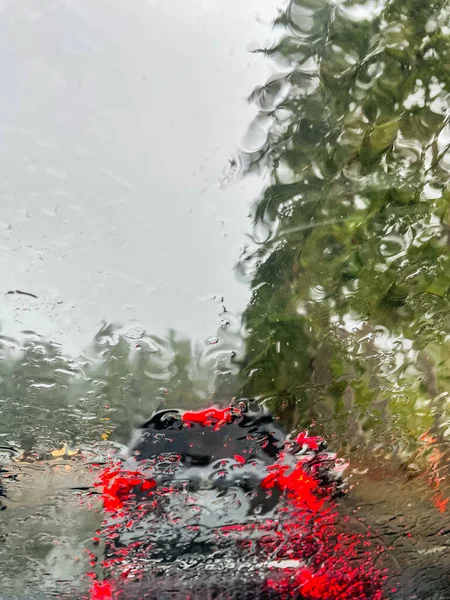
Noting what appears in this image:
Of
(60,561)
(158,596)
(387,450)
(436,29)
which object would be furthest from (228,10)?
(158,596)

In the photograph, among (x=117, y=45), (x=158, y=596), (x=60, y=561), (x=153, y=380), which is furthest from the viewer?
→ (x=158, y=596)

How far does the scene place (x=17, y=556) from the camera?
1.03m

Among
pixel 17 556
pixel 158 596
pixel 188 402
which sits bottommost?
pixel 158 596

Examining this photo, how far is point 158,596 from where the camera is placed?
116 centimetres

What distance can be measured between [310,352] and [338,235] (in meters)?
0.23

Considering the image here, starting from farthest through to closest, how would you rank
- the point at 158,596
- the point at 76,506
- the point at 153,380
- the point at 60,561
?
the point at 158,596 < the point at 60,561 < the point at 76,506 < the point at 153,380

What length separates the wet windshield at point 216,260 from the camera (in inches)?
27.0

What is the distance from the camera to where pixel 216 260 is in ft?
2.51

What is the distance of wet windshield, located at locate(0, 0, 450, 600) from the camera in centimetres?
69

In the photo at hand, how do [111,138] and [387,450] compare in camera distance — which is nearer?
[111,138]

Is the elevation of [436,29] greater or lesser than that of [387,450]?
greater

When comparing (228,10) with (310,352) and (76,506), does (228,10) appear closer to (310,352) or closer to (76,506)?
(310,352)

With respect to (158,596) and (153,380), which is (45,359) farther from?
(158,596)

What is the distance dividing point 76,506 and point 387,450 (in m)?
0.67
